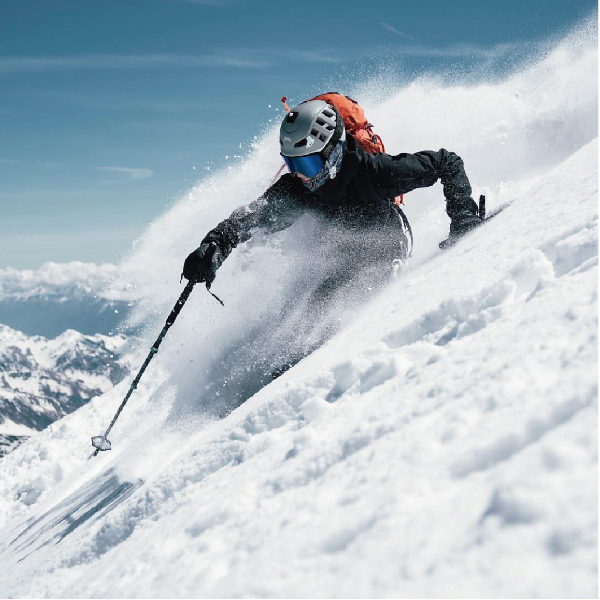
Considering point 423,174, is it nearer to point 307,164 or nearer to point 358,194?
point 358,194

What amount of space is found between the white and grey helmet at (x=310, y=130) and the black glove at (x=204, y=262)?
59.2 inches

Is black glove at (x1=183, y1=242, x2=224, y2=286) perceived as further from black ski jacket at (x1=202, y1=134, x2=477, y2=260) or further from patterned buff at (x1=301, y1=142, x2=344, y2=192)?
patterned buff at (x1=301, y1=142, x2=344, y2=192)

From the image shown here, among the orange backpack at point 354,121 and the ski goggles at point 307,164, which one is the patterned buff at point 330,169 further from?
the orange backpack at point 354,121

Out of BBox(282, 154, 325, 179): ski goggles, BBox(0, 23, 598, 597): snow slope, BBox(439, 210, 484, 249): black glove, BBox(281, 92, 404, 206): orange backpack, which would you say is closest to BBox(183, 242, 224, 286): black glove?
BBox(282, 154, 325, 179): ski goggles

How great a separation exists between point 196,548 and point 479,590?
139cm

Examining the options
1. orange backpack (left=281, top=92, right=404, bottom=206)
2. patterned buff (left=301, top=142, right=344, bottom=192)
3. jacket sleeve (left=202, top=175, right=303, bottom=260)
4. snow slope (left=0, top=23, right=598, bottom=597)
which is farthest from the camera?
jacket sleeve (left=202, top=175, right=303, bottom=260)

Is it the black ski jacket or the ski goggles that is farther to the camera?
the black ski jacket

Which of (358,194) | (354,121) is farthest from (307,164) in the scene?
(354,121)

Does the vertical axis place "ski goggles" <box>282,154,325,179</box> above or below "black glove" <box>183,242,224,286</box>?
above

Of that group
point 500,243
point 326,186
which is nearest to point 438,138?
point 326,186

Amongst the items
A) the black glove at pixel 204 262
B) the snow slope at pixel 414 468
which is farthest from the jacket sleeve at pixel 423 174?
the black glove at pixel 204 262

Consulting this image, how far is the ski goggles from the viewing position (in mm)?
5484

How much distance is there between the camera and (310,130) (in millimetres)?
5320

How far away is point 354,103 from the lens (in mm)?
6555
